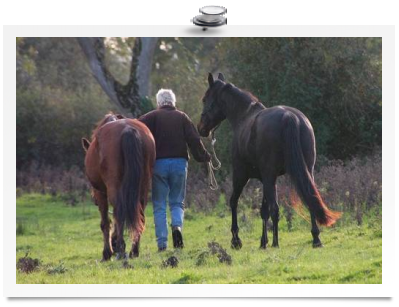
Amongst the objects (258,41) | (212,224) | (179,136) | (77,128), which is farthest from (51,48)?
(179,136)

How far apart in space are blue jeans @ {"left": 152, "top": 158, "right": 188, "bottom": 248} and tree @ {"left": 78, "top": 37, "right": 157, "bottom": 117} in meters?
12.1

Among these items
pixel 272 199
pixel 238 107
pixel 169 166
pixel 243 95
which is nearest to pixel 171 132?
pixel 169 166

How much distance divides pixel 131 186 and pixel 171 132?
150 cm

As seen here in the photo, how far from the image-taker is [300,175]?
9750mm

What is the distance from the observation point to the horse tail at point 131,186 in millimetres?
9586

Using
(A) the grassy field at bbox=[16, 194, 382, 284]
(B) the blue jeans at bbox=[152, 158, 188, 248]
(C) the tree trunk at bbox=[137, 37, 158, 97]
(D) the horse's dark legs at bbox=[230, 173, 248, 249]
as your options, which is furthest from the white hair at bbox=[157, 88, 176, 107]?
(C) the tree trunk at bbox=[137, 37, 158, 97]

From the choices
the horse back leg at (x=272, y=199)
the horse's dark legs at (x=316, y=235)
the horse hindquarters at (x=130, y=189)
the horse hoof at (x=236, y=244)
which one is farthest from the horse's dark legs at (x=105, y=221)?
the horse's dark legs at (x=316, y=235)

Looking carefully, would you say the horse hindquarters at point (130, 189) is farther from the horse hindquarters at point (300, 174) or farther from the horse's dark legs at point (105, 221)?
the horse hindquarters at point (300, 174)

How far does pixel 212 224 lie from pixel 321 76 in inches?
211

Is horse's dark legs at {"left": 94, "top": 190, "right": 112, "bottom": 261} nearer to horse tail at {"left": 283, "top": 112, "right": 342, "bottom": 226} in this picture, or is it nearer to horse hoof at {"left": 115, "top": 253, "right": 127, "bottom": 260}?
horse hoof at {"left": 115, "top": 253, "right": 127, "bottom": 260}

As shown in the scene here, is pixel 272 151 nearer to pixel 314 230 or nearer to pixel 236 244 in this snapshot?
pixel 314 230

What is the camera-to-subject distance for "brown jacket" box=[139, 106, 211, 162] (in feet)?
35.7

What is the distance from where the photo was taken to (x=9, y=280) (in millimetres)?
8219

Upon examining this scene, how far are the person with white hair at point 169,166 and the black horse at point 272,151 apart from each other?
710mm
